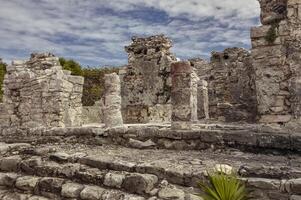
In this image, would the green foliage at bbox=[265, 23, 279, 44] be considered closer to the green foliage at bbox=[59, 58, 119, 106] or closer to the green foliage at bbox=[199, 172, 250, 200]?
the green foliage at bbox=[199, 172, 250, 200]

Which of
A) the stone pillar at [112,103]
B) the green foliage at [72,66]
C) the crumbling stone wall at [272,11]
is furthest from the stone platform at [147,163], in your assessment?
the green foliage at [72,66]

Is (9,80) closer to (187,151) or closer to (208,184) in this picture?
(187,151)

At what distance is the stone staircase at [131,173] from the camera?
14.7 ft

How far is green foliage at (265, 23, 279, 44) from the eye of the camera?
Answer: 23.4 feet

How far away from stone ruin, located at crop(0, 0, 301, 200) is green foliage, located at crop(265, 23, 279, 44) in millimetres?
19

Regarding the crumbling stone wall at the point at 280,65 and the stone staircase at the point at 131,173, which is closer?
the stone staircase at the point at 131,173

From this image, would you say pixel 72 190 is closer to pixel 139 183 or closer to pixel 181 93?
pixel 139 183

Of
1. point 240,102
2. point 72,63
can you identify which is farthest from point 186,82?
point 72,63

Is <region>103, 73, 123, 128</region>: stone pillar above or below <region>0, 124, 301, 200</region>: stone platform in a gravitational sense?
above

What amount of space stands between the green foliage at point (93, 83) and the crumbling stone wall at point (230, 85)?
30.9 ft

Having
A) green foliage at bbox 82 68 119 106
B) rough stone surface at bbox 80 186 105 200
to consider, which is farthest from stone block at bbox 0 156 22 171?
green foliage at bbox 82 68 119 106

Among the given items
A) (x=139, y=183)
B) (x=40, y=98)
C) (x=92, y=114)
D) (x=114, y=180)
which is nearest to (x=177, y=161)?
(x=139, y=183)

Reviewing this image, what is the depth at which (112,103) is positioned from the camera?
9156 millimetres

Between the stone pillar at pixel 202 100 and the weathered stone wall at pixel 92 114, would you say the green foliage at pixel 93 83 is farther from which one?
the stone pillar at pixel 202 100
